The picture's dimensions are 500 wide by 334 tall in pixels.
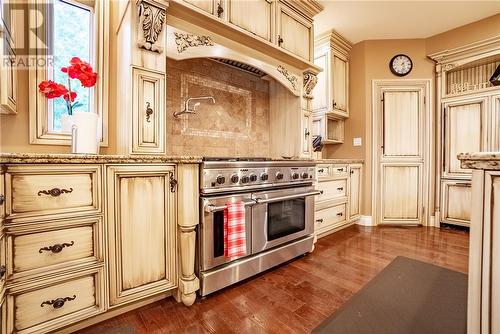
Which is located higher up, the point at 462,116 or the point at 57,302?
the point at 462,116

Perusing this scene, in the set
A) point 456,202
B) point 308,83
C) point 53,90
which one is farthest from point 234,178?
point 456,202

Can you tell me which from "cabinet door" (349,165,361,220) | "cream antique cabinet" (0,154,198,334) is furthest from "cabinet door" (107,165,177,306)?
"cabinet door" (349,165,361,220)

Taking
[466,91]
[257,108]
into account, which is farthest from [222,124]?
[466,91]

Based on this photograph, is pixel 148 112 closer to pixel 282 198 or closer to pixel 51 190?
pixel 51 190

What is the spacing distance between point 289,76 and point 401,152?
2173 millimetres

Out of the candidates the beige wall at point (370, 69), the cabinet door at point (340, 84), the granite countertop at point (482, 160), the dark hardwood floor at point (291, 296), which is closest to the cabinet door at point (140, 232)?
the dark hardwood floor at point (291, 296)

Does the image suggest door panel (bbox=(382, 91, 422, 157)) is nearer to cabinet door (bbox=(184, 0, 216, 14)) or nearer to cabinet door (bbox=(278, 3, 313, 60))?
cabinet door (bbox=(278, 3, 313, 60))

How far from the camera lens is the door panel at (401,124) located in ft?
11.2

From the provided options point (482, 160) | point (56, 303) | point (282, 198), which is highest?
point (482, 160)

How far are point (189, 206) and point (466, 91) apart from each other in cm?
382

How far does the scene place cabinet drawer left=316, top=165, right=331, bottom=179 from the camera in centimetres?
265

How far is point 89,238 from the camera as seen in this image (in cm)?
122

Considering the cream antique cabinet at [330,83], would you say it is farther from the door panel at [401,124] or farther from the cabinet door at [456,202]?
the cabinet door at [456,202]

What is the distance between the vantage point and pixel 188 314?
139 centimetres
